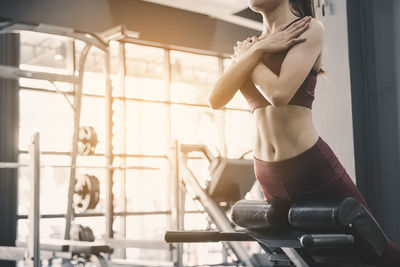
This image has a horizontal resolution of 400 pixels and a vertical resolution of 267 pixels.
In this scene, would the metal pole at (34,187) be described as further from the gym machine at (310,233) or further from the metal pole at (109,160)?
the gym machine at (310,233)

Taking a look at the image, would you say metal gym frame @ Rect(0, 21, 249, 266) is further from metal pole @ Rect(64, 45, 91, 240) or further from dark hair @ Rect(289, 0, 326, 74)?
dark hair @ Rect(289, 0, 326, 74)

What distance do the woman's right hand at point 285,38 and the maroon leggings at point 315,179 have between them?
0.21 metres

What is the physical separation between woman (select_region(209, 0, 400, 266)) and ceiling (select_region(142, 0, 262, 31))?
220 inches

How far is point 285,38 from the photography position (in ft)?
3.40

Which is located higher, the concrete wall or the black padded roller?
the concrete wall

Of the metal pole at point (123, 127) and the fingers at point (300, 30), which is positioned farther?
the metal pole at point (123, 127)

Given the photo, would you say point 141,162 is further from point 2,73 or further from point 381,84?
point 381,84

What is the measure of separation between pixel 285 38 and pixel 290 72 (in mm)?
77

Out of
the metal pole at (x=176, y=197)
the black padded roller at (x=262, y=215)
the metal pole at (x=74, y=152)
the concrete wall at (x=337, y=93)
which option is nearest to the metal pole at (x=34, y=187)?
the metal pole at (x=74, y=152)

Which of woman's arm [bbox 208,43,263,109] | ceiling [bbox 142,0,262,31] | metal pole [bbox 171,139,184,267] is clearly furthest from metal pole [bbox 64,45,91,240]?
woman's arm [bbox 208,43,263,109]

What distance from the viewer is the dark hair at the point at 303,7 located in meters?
1.17

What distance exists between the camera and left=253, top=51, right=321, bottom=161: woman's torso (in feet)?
3.48

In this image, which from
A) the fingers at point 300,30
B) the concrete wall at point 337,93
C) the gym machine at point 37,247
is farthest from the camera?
the gym machine at point 37,247

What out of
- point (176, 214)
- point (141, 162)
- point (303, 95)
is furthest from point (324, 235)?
point (141, 162)
